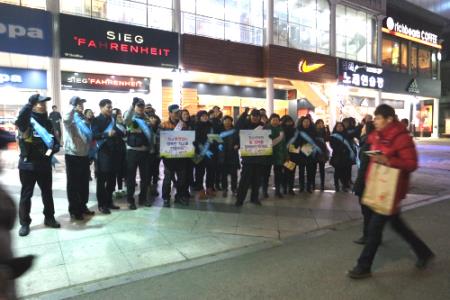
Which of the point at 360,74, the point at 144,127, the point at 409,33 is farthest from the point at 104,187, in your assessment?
the point at 409,33

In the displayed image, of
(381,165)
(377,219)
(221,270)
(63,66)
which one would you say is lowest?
(221,270)

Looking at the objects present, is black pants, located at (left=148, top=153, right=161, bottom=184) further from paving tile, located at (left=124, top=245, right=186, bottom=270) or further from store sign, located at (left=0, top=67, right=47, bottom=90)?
store sign, located at (left=0, top=67, right=47, bottom=90)

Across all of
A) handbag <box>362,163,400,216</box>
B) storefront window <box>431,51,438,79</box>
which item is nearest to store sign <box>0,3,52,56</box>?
handbag <box>362,163,400,216</box>

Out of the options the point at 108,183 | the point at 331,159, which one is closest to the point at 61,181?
the point at 108,183

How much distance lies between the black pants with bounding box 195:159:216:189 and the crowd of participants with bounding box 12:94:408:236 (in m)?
0.02

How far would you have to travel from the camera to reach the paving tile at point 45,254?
16.6 ft

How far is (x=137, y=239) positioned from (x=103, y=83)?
15.5 meters

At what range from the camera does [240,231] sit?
664cm

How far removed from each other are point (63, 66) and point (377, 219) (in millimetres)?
17191

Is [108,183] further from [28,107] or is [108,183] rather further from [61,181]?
[61,181]

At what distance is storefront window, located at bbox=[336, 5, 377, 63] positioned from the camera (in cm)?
2819

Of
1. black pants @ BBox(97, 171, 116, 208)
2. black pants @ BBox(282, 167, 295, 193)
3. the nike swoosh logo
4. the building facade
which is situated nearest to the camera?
black pants @ BBox(97, 171, 116, 208)

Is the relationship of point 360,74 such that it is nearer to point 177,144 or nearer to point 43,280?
point 177,144

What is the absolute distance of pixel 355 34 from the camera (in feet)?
96.9
